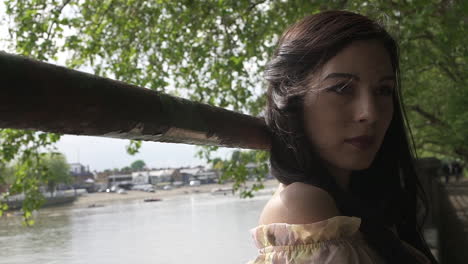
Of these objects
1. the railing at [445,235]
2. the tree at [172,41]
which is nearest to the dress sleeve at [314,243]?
the railing at [445,235]

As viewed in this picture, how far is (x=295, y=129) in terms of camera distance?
3.76ft

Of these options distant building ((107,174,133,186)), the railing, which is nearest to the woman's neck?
the railing

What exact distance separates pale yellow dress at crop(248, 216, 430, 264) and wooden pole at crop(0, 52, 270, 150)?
0.76ft

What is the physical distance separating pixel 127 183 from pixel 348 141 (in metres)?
59.1

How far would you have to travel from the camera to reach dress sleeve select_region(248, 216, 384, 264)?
921 millimetres

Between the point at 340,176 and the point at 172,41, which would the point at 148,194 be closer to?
the point at 172,41

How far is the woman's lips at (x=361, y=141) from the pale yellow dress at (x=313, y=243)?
0.59ft

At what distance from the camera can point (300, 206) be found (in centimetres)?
96

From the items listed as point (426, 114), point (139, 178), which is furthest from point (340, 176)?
point (139, 178)

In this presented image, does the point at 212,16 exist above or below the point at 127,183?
above

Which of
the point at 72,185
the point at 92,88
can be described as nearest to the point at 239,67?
the point at 92,88

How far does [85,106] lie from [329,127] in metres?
0.63

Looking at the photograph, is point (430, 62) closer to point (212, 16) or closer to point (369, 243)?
point (212, 16)

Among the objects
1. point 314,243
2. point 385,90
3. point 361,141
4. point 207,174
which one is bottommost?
point 207,174
